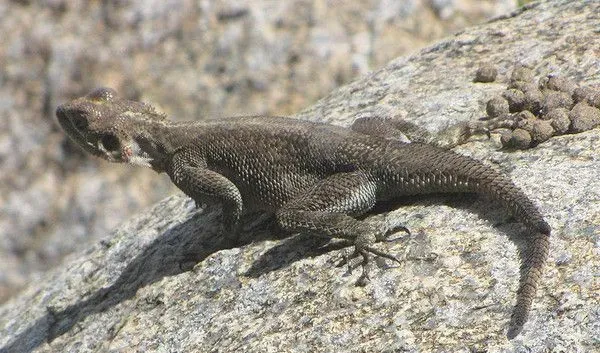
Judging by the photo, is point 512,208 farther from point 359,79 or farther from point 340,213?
point 359,79

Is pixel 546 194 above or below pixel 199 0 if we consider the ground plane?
below

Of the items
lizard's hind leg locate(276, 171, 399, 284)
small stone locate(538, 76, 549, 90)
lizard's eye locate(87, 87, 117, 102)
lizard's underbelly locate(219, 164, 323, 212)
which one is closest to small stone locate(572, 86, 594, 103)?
small stone locate(538, 76, 549, 90)

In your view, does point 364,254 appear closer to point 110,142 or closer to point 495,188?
point 495,188

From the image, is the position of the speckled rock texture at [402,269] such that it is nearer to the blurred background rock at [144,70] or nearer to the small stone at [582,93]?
the small stone at [582,93]

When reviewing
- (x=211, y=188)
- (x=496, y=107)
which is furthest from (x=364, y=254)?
(x=496, y=107)

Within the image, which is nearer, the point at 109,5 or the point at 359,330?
the point at 359,330

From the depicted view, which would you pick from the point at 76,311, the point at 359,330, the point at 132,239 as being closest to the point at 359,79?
the point at 132,239
